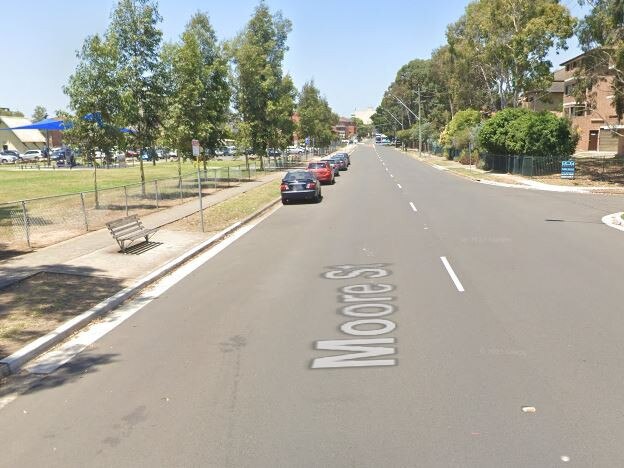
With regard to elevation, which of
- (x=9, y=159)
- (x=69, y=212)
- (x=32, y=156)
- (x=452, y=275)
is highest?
(x=32, y=156)

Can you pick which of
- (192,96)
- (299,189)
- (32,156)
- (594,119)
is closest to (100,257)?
(299,189)

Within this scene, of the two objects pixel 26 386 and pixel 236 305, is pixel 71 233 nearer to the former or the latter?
pixel 236 305

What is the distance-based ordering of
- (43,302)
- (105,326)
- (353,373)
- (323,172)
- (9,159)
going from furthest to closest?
(9,159) → (323,172) → (43,302) → (105,326) → (353,373)

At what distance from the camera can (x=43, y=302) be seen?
27.8 ft

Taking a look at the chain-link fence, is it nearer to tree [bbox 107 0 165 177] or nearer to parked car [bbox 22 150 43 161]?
tree [bbox 107 0 165 177]

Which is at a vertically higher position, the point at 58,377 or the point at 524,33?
the point at 524,33

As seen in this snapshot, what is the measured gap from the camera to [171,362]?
618 centimetres

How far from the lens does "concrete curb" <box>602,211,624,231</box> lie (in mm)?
16062

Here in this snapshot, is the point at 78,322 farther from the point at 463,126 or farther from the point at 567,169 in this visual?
the point at 463,126

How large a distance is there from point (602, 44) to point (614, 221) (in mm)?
18367

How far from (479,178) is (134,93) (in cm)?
2274

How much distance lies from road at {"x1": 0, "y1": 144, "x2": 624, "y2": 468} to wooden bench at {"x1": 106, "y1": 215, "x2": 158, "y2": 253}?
2.22 meters

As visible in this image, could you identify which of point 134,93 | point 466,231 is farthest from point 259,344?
point 134,93

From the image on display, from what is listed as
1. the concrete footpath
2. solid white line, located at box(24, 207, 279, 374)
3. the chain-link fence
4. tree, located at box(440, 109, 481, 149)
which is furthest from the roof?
solid white line, located at box(24, 207, 279, 374)
